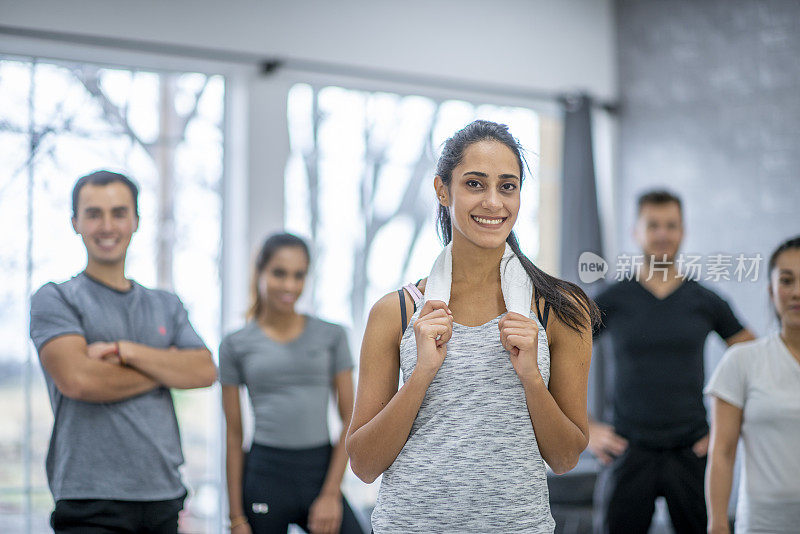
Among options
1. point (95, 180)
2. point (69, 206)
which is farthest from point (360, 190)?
point (95, 180)

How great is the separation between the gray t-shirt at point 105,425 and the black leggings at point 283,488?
15.3 inches

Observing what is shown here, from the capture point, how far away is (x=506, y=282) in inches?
58.5

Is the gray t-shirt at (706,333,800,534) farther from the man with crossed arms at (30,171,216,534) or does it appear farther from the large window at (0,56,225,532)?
the large window at (0,56,225,532)

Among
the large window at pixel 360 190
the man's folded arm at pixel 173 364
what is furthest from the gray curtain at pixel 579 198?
the man's folded arm at pixel 173 364

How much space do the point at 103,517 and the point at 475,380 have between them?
1.09 m

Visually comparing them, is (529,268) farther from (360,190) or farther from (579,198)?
(579,198)

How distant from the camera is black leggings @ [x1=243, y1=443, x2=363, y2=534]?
7.97ft

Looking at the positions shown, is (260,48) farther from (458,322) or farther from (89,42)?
(458,322)

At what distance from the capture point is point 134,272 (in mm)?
3688

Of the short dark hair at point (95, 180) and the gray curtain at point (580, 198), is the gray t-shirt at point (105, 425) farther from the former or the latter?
the gray curtain at point (580, 198)

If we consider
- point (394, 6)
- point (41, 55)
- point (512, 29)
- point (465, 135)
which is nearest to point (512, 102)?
point (512, 29)

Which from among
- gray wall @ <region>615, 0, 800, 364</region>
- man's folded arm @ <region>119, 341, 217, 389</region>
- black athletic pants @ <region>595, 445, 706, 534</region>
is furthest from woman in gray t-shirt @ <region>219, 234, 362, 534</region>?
gray wall @ <region>615, 0, 800, 364</region>

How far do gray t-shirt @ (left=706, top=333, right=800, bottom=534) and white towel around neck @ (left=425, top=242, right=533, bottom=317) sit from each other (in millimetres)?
882

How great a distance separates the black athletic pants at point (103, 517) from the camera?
1921 millimetres
